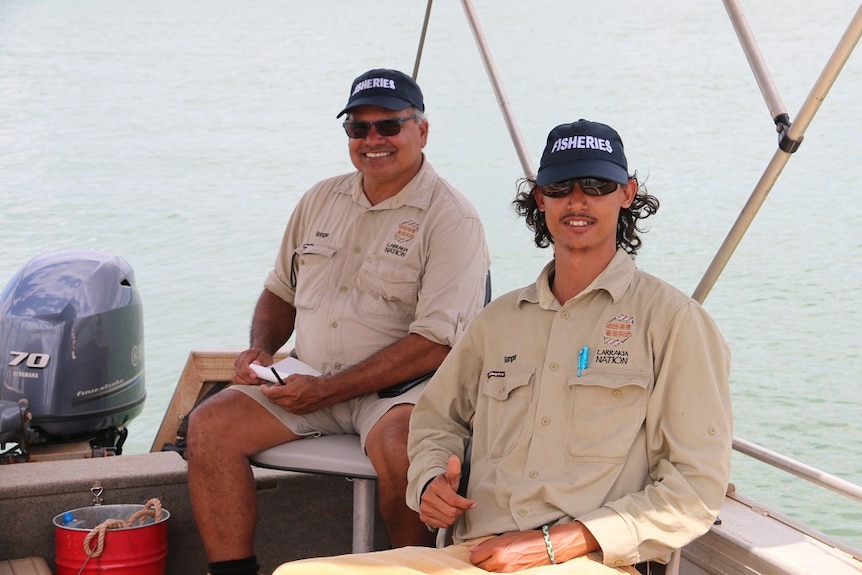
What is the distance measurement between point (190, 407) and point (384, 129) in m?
1.33

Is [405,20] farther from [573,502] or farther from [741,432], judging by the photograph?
[573,502]

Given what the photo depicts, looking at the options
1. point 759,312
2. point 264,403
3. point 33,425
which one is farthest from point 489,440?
point 759,312

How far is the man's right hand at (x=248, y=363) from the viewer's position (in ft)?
9.10

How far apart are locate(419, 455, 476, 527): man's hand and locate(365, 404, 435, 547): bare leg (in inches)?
16.0

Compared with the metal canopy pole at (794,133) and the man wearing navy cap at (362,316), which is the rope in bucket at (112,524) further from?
the metal canopy pole at (794,133)

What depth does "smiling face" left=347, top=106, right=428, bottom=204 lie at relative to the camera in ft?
9.32

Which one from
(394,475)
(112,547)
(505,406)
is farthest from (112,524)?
(505,406)

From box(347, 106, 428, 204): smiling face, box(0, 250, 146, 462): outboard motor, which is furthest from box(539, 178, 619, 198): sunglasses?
box(0, 250, 146, 462): outboard motor

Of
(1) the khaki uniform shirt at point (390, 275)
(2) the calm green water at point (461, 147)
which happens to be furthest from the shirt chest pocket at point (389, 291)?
(2) the calm green water at point (461, 147)

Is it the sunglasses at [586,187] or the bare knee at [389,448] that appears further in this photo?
the bare knee at [389,448]

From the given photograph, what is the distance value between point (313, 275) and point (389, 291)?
0.24 m

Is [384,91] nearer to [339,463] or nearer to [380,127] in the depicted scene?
[380,127]

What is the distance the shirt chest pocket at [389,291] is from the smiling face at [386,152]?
0.70ft

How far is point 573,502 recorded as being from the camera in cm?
191
